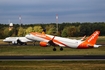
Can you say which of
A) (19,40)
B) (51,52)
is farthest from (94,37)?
(19,40)

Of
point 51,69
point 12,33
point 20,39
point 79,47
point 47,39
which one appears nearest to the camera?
point 51,69

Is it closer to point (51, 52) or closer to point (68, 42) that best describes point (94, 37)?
point (68, 42)

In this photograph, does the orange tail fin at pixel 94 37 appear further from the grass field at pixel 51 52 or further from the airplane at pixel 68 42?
the grass field at pixel 51 52

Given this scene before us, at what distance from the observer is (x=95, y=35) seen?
65.4 m

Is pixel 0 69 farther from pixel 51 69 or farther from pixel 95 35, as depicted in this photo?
pixel 95 35

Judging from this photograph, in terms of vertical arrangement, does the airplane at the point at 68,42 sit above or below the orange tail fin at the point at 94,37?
below

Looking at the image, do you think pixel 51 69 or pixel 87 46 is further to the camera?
pixel 87 46

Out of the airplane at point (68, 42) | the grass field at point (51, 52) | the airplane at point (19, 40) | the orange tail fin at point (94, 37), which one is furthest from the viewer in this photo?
the airplane at point (19, 40)

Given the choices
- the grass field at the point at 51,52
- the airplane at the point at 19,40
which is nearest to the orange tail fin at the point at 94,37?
the grass field at the point at 51,52

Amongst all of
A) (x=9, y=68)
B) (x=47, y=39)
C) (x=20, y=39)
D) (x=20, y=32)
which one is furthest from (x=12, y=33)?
(x=9, y=68)

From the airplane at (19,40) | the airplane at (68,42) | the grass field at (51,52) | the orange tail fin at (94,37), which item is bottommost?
the airplane at (19,40)

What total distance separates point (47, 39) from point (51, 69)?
1693 inches

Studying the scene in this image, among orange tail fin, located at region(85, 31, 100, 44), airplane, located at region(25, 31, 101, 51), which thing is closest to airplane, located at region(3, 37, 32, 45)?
airplane, located at region(25, 31, 101, 51)

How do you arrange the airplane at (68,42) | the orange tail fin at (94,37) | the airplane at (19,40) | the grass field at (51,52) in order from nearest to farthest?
the grass field at (51,52)
the orange tail fin at (94,37)
the airplane at (68,42)
the airplane at (19,40)
